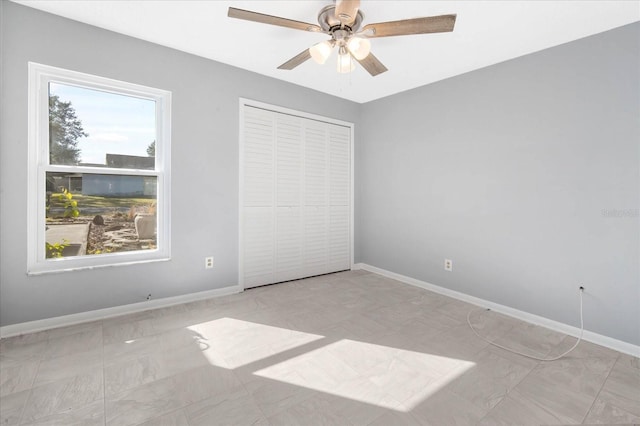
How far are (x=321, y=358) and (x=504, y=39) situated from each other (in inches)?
117

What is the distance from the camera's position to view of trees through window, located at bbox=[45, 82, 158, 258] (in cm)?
244

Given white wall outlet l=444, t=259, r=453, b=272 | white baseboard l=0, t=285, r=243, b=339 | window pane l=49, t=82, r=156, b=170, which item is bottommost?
white baseboard l=0, t=285, r=243, b=339

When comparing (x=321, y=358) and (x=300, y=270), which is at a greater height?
(x=300, y=270)

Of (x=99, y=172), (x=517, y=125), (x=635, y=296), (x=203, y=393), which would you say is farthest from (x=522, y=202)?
(x=99, y=172)

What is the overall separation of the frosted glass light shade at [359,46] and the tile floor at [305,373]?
6.99 feet

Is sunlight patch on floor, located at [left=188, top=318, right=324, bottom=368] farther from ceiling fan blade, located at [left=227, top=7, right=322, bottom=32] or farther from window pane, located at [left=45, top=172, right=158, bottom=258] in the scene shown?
ceiling fan blade, located at [left=227, top=7, right=322, bottom=32]

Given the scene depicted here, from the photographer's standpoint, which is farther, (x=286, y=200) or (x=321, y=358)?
(x=286, y=200)

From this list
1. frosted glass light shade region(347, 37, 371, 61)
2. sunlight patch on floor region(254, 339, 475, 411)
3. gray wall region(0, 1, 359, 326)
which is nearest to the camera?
sunlight patch on floor region(254, 339, 475, 411)

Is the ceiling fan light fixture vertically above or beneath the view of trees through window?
above

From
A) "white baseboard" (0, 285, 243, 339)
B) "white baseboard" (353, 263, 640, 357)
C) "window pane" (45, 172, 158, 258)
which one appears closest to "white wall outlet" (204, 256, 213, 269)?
"white baseboard" (0, 285, 243, 339)

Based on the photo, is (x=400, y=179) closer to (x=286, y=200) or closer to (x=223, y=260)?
(x=286, y=200)

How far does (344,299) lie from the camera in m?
3.18

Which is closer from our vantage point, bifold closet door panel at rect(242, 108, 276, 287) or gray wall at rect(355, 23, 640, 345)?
gray wall at rect(355, 23, 640, 345)

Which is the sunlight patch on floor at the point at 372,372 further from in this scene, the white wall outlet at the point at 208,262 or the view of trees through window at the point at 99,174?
the view of trees through window at the point at 99,174
